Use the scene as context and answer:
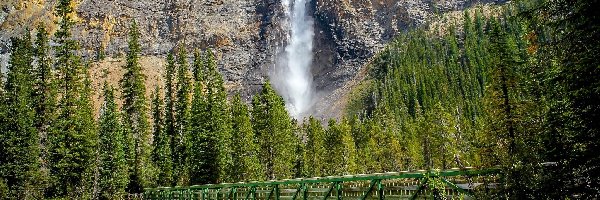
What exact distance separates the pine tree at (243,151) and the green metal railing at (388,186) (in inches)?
1068

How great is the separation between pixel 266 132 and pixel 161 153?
56.4ft

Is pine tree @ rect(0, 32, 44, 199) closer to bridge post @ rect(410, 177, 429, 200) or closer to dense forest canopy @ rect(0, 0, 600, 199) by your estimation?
dense forest canopy @ rect(0, 0, 600, 199)

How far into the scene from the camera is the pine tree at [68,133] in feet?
127

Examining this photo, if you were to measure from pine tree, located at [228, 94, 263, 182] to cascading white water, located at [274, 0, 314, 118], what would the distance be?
→ 74399 mm

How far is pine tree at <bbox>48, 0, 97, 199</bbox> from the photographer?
127 feet

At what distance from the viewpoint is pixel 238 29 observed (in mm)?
155625

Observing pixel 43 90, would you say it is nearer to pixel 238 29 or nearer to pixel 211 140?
pixel 211 140

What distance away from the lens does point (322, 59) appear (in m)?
149

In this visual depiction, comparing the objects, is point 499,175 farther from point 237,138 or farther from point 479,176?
point 237,138

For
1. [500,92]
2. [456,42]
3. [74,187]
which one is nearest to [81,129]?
[74,187]

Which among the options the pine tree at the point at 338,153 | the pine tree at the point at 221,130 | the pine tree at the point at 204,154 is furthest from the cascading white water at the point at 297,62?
the pine tree at the point at 204,154

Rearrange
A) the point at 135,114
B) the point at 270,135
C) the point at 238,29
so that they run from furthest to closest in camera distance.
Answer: the point at 238,29 < the point at 135,114 < the point at 270,135

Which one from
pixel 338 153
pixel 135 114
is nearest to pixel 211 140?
pixel 135 114

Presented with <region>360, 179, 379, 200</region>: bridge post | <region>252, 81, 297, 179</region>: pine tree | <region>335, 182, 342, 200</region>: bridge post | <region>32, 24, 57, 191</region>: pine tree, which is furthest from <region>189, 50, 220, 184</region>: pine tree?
<region>360, 179, 379, 200</region>: bridge post
